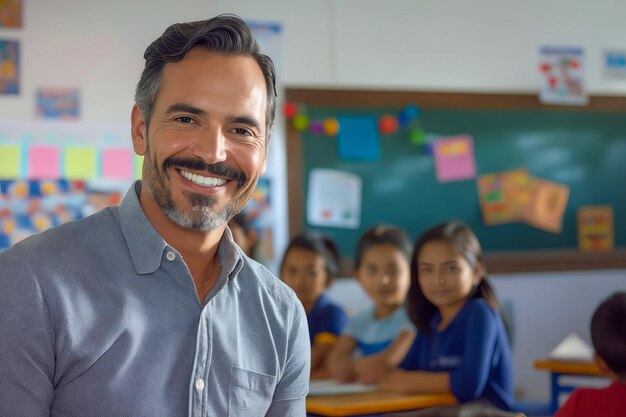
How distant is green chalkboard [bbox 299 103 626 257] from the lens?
16.1ft

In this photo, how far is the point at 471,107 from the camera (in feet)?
16.6

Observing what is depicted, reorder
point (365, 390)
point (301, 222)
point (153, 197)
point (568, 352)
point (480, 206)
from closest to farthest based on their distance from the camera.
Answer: point (153, 197)
point (365, 390)
point (568, 352)
point (301, 222)
point (480, 206)

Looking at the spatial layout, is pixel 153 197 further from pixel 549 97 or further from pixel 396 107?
pixel 549 97

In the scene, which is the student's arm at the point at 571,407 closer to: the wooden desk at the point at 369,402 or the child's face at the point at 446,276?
the wooden desk at the point at 369,402

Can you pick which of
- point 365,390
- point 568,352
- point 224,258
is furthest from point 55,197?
point 224,258

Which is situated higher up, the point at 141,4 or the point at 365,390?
the point at 141,4

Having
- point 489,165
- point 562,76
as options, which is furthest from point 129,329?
point 562,76

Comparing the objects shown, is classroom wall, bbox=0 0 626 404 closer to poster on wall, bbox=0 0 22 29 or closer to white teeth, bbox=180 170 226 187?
poster on wall, bbox=0 0 22 29

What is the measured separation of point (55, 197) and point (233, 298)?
9.75 feet

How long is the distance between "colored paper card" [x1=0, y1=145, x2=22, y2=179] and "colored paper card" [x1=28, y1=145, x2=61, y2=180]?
0.18 ft

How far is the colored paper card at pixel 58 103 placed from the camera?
438cm

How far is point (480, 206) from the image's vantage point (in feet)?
16.8

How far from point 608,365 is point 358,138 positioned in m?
2.60

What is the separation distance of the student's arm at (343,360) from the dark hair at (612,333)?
1.06 metres
